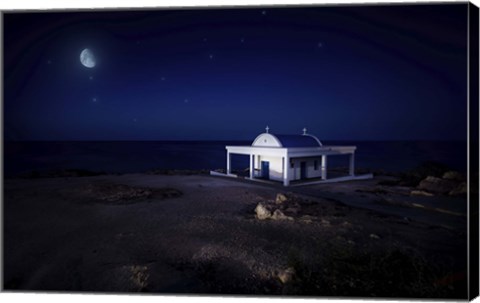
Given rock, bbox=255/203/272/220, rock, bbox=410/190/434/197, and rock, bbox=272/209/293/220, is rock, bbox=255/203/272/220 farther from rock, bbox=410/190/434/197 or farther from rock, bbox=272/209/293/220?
rock, bbox=410/190/434/197

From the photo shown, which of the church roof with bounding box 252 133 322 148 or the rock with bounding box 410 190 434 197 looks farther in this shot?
the church roof with bounding box 252 133 322 148

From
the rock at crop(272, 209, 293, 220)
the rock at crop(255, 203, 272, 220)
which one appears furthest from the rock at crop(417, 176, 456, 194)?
the rock at crop(255, 203, 272, 220)

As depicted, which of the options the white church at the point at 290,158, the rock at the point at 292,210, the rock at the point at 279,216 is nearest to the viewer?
the rock at the point at 279,216

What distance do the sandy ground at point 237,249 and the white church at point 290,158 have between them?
3.70 m

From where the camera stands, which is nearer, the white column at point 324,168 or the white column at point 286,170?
the white column at point 286,170

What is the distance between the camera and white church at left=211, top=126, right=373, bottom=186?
11.1 metres

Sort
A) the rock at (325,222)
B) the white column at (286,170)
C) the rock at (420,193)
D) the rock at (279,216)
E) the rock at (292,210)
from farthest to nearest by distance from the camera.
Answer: the white column at (286,170) < the rock at (420,193) < the rock at (292,210) < the rock at (279,216) < the rock at (325,222)

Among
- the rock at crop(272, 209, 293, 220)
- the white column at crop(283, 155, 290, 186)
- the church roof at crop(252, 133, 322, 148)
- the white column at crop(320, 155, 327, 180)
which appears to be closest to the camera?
the rock at crop(272, 209, 293, 220)

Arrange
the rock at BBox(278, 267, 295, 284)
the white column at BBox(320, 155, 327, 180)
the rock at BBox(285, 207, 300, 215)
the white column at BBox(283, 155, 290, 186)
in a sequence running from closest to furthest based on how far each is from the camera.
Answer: the rock at BBox(278, 267, 295, 284) < the rock at BBox(285, 207, 300, 215) < the white column at BBox(283, 155, 290, 186) < the white column at BBox(320, 155, 327, 180)

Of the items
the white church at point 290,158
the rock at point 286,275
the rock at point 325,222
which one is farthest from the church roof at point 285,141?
the rock at point 286,275

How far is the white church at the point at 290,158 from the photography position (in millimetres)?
11117

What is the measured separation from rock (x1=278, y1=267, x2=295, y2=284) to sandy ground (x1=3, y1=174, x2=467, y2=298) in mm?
13

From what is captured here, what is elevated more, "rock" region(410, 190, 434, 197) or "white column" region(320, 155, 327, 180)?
"white column" region(320, 155, 327, 180)

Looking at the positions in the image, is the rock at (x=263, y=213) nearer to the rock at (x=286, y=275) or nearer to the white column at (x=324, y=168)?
the rock at (x=286, y=275)
